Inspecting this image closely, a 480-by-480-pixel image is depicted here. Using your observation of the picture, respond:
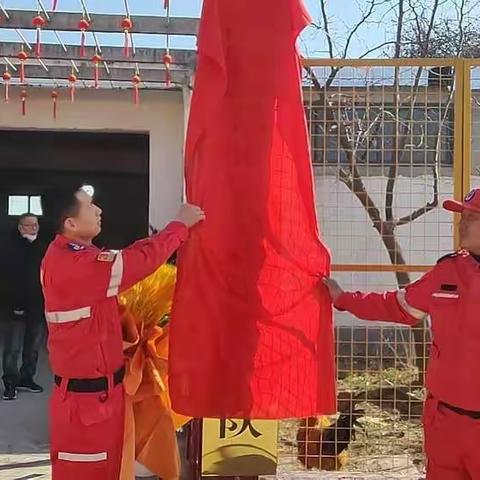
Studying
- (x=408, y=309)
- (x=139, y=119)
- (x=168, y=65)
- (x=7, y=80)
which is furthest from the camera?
(x=139, y=119)

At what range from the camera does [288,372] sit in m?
2.93

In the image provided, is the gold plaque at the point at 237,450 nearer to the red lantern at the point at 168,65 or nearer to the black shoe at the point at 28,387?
the red lantern at the point at 168,65

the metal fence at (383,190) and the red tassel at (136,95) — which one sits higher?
the red tassel at (136,95)

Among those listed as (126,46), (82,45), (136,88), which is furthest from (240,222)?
(136,88)

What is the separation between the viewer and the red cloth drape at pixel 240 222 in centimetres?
288

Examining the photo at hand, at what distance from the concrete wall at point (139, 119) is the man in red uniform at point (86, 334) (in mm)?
4599

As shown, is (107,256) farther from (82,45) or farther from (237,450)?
(82,45)

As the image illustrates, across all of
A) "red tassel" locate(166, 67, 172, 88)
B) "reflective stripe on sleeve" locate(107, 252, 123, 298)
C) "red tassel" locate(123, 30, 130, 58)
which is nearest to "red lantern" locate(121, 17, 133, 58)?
"red tassel" locate(123, 30, 130, 58)

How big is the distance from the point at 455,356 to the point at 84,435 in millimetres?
1285

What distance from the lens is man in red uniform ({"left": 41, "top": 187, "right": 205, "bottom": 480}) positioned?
2.75 meters

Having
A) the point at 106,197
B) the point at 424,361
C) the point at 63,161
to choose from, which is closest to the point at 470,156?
the point at 424,361

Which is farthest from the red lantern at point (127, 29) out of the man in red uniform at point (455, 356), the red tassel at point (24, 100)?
the man in red uniform at point (455, 356)

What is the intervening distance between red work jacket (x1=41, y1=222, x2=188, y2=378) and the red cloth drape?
0.63 feet

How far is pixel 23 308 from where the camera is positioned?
6.71 meters
